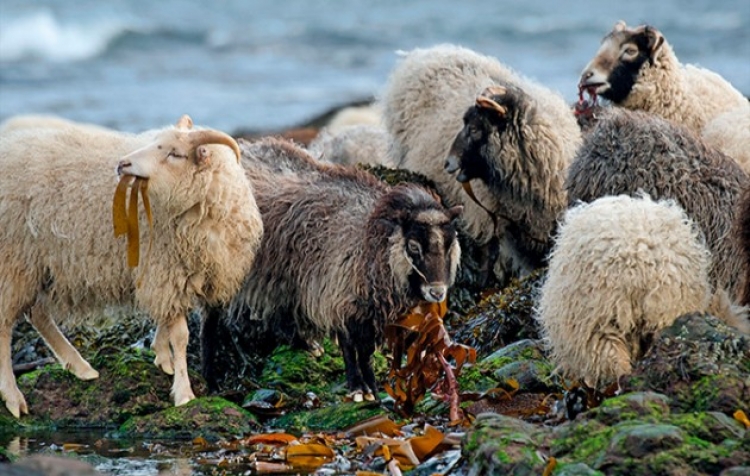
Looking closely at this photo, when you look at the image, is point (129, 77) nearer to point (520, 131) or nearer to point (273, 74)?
point (273, 74)

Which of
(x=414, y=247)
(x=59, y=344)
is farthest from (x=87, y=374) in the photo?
(x=414, y=247)

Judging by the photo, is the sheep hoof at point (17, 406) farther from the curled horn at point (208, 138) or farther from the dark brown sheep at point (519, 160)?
the dark brown sheep at point (519, 160)

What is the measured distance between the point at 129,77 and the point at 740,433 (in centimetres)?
3254

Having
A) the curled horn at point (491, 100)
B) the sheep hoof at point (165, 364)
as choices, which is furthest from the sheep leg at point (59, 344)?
the curled horn at point (491, 100)

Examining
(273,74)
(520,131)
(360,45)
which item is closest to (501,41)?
(360,45)

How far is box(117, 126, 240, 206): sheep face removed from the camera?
403 inches

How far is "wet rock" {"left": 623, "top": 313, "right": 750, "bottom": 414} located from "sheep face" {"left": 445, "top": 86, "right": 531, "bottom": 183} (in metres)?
4.37

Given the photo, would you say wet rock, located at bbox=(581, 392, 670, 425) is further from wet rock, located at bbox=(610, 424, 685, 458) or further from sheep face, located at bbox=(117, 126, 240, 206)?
sheep face, located at bbox=(117, 126, 240, 206)

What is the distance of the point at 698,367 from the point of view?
27.4ft

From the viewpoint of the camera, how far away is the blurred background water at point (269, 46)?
33281 millimetres

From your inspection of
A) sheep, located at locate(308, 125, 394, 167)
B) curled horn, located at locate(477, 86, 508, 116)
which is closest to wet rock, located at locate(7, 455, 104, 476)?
curled horn, located at locate(477, 86, 508, 116)

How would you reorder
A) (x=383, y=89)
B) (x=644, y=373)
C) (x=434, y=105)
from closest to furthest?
1. (x=644, y=373)
2. (x=434, y=105)
3. (x=383, y=89)

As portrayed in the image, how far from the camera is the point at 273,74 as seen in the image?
39.2 m

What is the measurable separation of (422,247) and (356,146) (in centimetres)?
737
